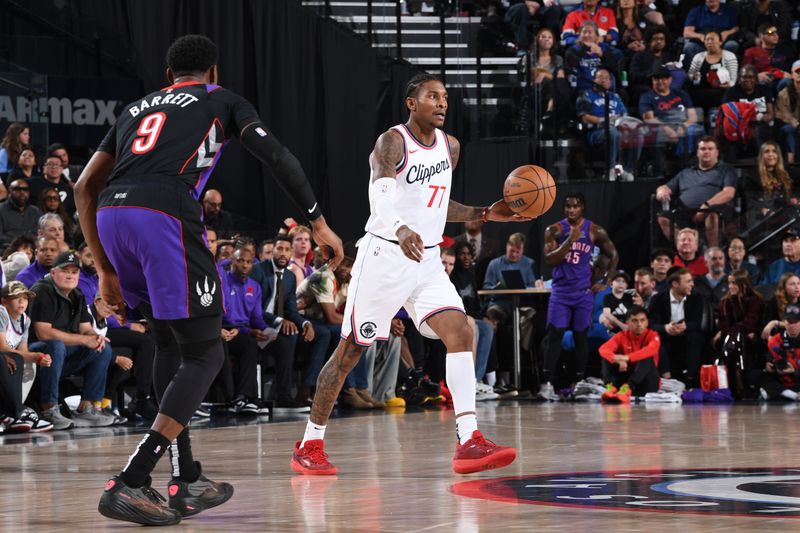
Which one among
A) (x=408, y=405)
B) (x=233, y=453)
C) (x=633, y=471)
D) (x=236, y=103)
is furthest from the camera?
(x=408, y=405)

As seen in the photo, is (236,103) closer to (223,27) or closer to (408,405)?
(408,405)

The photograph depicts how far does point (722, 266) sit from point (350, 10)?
5839 millimetres

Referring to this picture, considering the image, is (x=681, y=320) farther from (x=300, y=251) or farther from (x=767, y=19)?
(x=767, y=19)

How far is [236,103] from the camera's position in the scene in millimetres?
4879

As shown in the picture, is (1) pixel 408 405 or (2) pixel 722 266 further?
(2) pixel 722 266

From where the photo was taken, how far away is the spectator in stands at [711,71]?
1728 cm

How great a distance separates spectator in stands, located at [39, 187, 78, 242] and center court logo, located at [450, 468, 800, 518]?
7.56 m

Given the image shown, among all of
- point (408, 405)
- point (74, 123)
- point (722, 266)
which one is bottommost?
point (408, 405)

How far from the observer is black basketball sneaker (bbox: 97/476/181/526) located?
4.39 m

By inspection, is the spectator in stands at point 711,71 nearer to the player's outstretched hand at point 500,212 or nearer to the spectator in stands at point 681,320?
the spectator in stands at point 681,320

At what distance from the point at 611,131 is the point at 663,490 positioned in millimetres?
11152

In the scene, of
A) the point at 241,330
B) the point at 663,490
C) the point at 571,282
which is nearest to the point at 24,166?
the point at 241,330

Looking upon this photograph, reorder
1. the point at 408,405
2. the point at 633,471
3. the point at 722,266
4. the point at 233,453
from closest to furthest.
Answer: the point at 633,471 → the point at 233,453 → the point at 408,405 → the point at 722,266

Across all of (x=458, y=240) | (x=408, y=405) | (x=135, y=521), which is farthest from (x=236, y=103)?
(x=458, y=240)
